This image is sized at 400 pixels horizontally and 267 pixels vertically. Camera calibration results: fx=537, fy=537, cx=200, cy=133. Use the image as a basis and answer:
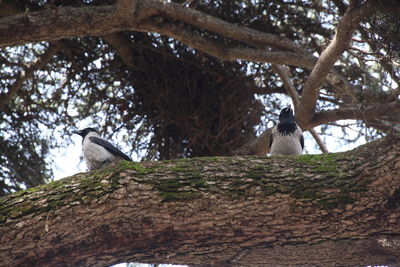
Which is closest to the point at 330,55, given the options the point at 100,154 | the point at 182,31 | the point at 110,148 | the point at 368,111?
the point at 368,111

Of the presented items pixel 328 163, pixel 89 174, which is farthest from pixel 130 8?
pixel 328 163

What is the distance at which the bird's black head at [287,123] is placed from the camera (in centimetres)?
596

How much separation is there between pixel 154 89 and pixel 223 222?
3.85 metres

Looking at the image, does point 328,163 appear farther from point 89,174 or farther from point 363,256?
point 89,174

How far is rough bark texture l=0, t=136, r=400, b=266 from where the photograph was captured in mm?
3533

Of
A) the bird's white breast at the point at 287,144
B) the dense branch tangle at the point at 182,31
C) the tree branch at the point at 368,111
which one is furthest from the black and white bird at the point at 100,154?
the tree branch at the point at 368,111

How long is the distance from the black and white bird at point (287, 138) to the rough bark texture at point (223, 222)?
216cm

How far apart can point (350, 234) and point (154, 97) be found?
423 cm

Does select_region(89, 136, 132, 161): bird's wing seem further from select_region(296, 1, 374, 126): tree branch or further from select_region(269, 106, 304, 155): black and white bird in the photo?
select_region(296, 1, 374, 126): tree branch

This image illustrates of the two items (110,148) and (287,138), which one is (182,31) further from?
(287,138)

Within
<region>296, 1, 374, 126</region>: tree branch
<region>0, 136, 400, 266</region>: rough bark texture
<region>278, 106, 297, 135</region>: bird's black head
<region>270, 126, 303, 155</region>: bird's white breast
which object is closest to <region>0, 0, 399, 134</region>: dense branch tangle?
<region>296, 1, 374, 126</region>: tree branch

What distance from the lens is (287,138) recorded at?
590 cm

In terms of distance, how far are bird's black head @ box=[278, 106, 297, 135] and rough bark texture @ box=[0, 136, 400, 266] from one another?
88.5 inches

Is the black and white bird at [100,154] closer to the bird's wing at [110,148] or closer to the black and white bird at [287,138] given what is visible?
the bird's wing at [110,148]
